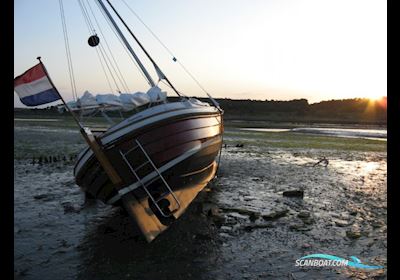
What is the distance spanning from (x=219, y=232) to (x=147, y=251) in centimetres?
181

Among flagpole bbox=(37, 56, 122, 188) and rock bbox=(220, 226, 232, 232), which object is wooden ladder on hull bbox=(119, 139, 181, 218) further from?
rock bbox=(220, 226, 232, 232)

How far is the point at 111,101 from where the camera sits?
31.5 feet

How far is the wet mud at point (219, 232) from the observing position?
618 centimetres

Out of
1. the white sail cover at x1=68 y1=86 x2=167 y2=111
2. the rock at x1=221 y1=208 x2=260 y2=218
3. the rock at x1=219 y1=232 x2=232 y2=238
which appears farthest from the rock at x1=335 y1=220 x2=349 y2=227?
the white sail cover at x1=68 y1=86 x2=167 y2=111

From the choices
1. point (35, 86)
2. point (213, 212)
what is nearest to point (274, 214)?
point (213, 212)

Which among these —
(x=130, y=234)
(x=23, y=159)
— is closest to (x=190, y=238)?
(x=130, y=234)

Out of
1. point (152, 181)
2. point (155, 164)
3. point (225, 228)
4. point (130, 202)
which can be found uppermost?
point (155, 164)

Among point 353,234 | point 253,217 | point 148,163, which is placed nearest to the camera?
point 353,234

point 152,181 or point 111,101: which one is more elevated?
point 111,101

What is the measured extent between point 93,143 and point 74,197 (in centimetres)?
431

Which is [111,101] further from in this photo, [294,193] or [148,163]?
[294,193]

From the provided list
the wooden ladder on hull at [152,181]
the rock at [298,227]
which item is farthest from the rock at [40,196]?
the rock at [298,227]

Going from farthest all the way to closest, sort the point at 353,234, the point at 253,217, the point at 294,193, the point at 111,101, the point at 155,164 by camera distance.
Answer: the point at 294,193
the point at 111,101
the point at 253,217
the point at 155,164
the point at 353,234

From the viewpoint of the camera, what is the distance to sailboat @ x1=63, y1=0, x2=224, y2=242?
7.66 metres
